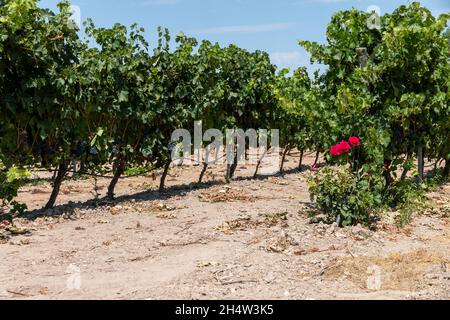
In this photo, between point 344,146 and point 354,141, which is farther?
point 354,141

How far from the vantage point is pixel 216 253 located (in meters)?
7.18

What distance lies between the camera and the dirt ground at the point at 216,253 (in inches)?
231

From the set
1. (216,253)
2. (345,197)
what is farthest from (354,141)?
(216,253)

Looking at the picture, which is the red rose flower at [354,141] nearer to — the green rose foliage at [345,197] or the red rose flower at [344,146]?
the red rose flower at [344,146]

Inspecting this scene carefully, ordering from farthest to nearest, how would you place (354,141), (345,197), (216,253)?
(354,141)
(345,197)
(216,253)

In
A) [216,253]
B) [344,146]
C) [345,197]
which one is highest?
[344,146]

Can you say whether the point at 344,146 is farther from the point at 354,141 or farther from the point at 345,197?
the point at 345,197

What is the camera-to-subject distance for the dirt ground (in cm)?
586

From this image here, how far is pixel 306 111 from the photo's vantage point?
10.2 m

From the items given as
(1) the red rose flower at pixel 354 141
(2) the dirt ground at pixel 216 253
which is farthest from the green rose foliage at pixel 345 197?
(1) the red rose flower at pixel 354 141

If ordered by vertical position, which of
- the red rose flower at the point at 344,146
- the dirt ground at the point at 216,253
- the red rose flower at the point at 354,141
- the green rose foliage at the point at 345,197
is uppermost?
the red rose flower at the point at 354,141

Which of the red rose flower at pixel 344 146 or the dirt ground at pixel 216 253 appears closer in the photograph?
the dirt ground at pixel 216 253
